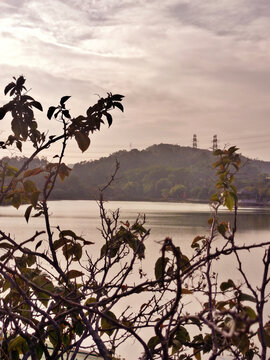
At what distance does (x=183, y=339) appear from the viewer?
1194mm

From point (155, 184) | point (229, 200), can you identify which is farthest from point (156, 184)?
point (229, 200)

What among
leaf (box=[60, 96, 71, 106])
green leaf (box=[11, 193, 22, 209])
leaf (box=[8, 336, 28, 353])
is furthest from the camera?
green leaf (box=[11, 193, 22, 209])

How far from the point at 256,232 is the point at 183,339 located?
26.0 meters

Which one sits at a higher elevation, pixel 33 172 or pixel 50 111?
pixel 50 111

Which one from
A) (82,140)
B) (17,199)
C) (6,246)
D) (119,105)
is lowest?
(6,246)

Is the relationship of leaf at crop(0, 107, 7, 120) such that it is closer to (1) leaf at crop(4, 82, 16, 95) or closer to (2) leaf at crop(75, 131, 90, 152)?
(1) leaf at crop(4, 82, 16, 95)

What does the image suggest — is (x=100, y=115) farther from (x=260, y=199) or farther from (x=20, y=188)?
(x=260, y=199)

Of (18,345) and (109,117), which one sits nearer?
(18,345)

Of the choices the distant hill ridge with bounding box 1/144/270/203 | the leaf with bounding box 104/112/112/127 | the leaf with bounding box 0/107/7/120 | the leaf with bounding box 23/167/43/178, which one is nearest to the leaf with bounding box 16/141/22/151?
the leaf with bounding box 23/167/43/178

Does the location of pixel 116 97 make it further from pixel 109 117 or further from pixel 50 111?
pixel 50 111

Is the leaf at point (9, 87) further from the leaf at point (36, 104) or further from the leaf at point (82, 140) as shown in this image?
the leaf at point (82, 140)

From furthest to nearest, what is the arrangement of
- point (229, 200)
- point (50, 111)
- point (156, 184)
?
point (156, 184), point (229, 200), point (50, 111)

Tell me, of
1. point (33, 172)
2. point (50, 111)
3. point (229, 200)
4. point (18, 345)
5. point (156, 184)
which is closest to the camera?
point (18, 345)

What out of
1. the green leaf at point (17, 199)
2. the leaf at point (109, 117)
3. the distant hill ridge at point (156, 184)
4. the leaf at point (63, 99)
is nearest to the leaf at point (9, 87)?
the leaf at point (63, 99)
